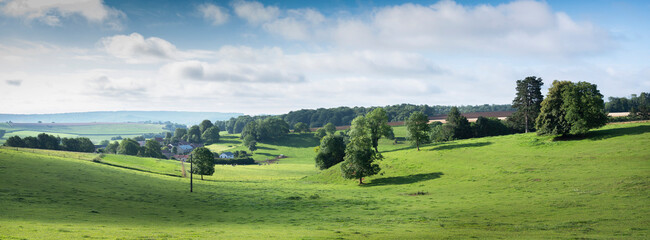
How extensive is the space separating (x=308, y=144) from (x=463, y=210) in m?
143

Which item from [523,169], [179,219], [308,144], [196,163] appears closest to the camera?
[179,219]

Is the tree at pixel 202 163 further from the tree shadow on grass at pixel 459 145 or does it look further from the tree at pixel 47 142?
the tree at pixel 47 142

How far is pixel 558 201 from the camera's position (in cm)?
3275

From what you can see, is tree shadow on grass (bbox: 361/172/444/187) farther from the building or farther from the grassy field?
the building

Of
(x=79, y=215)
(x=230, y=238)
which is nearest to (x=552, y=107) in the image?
(x=230, y=238)

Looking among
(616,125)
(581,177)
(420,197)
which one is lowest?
Answer: (420,197)

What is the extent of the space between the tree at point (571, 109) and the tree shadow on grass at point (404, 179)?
77.4 ft

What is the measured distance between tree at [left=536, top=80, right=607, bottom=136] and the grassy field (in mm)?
2467

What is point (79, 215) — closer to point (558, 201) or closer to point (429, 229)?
point (429, 229)

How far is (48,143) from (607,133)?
183 meters

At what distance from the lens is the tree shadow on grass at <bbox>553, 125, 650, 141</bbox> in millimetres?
53312

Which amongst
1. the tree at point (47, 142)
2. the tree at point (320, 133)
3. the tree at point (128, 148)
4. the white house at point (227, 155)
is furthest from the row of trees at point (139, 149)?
the tree at point (320, 133)

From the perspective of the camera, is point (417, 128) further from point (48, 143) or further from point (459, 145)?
point (48, 143)

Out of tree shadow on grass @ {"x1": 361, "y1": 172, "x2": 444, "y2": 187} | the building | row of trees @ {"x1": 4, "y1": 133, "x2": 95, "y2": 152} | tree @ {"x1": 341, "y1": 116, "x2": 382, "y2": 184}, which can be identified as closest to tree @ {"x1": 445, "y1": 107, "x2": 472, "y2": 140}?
tree @ {"x1": 341, "y1": 116, "x2": 382, "y2": 184}
